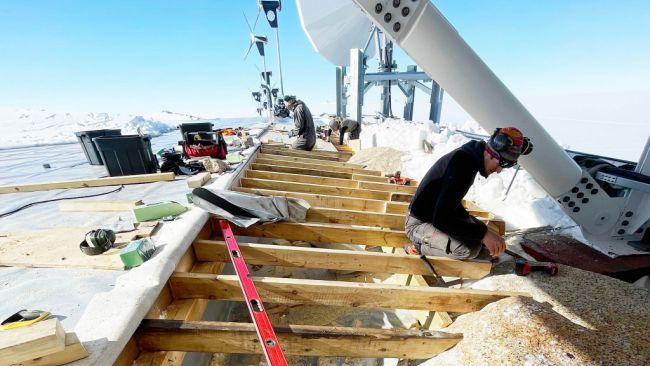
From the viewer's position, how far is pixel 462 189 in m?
1.90

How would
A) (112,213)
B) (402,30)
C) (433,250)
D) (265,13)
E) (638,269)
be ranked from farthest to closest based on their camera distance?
(265,13), (112,213), (638,269), (433,250), (402,30)

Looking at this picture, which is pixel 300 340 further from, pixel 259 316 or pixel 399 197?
pixel 399 197

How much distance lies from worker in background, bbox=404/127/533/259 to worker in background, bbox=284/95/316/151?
440cm

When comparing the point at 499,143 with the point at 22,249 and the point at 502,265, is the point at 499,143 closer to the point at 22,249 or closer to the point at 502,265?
the point at 502,265

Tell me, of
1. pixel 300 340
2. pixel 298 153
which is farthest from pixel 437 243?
pixel 298 153

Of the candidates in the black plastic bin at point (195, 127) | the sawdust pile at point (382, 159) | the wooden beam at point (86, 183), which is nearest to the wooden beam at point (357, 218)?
the sawdust pile at point (382, 159)

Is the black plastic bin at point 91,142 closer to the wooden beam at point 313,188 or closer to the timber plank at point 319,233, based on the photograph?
the wooden beam at point 313,188

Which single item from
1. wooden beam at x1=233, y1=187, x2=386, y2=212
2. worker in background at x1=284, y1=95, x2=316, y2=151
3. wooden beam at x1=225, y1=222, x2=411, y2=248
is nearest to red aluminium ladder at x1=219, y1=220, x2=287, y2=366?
wooden beam at x1=225, y1=222, x2=411, y2=248

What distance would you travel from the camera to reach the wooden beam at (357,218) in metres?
2.64

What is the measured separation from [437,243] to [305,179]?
2.22m

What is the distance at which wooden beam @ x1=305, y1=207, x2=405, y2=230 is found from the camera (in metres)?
2.64

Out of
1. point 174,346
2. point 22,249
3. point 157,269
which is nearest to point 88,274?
point 157,269

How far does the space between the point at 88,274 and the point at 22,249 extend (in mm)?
827

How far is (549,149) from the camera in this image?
219cm
